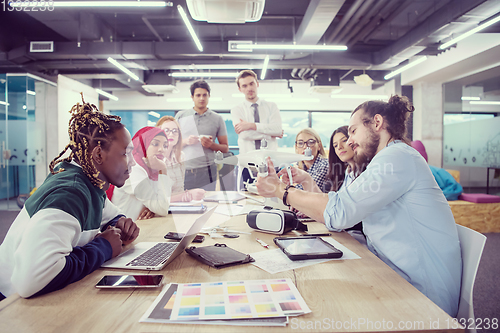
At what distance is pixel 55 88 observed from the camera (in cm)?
746

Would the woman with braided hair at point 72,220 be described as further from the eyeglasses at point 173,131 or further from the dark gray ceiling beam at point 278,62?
the dark gray ceiling beam at point 278,62

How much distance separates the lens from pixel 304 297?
2.68ft

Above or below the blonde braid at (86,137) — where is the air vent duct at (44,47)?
above

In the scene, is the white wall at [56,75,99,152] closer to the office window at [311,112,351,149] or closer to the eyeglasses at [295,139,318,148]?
the eyeglasses at [295,139,318,148]

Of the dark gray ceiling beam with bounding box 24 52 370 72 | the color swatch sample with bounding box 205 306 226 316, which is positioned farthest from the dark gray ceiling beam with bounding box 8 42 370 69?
the color swatch sample with bounding box 205 306 226 316

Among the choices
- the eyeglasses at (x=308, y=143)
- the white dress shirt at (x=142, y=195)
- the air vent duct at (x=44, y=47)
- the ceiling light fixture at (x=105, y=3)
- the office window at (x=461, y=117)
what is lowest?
the white dress shirt at (x=142, y=195)

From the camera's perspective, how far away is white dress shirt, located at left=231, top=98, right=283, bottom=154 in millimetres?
3143

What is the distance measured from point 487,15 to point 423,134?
383cm

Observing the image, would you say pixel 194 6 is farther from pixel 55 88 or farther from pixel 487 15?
pixel 55 88

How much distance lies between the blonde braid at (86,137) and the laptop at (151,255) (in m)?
0.30

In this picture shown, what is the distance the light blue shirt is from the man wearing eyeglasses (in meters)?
1.76

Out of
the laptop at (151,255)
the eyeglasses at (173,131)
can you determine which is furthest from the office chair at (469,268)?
the eyeglasses at (173,131)

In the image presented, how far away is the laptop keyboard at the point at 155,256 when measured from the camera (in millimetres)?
1063

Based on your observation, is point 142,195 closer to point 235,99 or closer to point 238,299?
point 238,299
